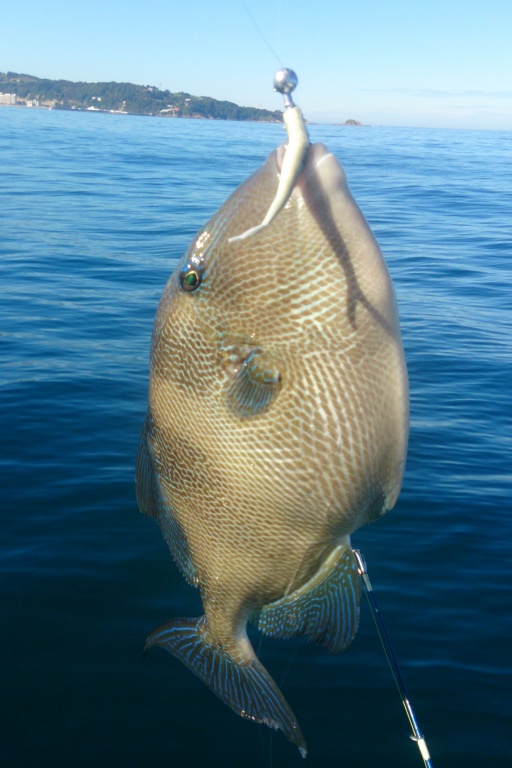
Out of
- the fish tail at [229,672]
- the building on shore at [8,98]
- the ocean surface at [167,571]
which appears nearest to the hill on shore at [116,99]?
the building on shore at [8,98]

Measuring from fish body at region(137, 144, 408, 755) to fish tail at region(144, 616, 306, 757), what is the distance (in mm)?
118

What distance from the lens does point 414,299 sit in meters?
13.1

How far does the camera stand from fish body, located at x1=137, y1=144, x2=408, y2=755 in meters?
2.08

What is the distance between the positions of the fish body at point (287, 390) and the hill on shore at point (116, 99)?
5384 centimetres

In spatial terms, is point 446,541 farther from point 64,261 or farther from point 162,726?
point 64,261

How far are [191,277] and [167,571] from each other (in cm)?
367

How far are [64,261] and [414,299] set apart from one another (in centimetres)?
663

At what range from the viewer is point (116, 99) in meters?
81.9

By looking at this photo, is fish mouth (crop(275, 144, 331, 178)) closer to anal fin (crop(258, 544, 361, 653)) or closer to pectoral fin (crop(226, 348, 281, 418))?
pectoral fin (crop(226, 348, 281, 418))

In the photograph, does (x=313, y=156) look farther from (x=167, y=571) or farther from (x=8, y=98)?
(x=8, y=98)

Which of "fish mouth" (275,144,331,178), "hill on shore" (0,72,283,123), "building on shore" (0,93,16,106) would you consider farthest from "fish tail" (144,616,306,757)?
"building on shore" (0,93,16,106)

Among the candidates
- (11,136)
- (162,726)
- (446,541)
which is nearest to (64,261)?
(446,541)

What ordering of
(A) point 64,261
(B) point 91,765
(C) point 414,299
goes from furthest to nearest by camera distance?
(A) point 64,261 → (C) point 414,299 → (B) point 91,765

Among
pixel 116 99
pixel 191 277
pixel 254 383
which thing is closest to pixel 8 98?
pixel 116 99
